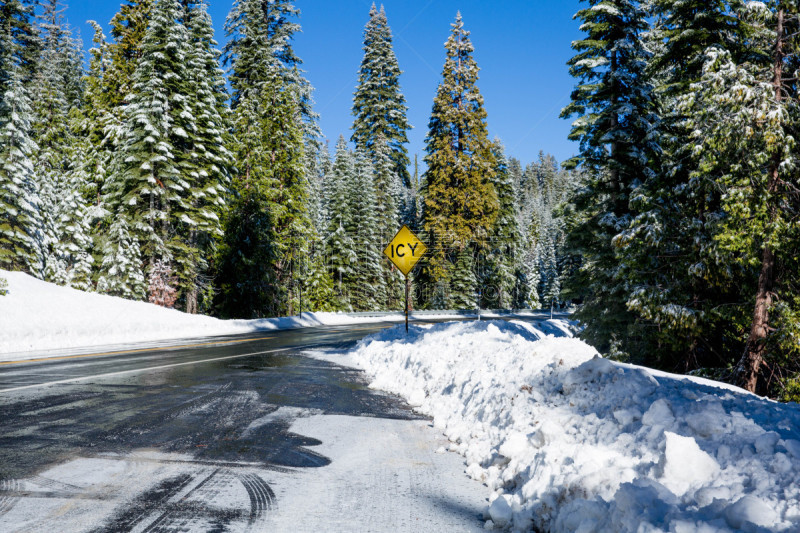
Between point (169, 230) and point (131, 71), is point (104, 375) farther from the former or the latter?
point (131, 71)

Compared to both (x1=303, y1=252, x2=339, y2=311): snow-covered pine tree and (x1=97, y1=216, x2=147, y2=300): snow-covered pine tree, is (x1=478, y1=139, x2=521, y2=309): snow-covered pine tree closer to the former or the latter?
(x1=303, y1=252, x2=339, y2=311): snow-covered pine tree

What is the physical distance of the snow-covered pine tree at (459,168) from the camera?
4022 centimetres

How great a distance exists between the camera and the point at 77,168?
1126 inches

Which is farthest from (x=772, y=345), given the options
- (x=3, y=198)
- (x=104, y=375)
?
(x=3, y=198)

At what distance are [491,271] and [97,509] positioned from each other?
4209 cm

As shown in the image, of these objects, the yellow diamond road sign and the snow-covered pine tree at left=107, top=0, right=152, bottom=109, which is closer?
the yellow diamond road sign

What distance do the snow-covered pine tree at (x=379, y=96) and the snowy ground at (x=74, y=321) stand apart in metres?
36.1

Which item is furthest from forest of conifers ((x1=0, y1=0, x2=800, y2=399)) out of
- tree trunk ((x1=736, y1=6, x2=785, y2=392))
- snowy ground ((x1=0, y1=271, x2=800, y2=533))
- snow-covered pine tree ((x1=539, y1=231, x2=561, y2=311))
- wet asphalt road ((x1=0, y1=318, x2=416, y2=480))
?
snow-covered pine tree ((x1=539, y1=231, x2=561, y2=311))

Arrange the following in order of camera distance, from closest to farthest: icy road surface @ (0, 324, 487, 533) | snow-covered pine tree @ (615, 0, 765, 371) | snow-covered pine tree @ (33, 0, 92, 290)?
1. icy road surface @ (0, 324, 487, 533)
2. snow-covered pine tree @ (615, 0, 765, 371)
3. snow-covered pine tree @ (33, 0, 92, 290)

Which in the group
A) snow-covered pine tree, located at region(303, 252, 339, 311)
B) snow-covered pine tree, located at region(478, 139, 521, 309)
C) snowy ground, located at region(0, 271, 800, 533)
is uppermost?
snow-covered pine tree, located at region(478, 139, 521, 309)

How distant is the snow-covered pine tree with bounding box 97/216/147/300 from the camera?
24.1 meters

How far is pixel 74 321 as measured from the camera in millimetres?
15289

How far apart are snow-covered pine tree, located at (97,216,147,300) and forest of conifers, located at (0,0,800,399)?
0.39 ft

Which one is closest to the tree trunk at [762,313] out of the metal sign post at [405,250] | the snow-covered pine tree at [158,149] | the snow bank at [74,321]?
the metal sign post at [405,250]
